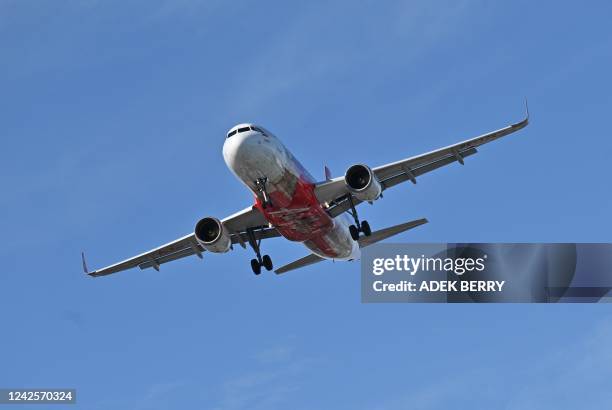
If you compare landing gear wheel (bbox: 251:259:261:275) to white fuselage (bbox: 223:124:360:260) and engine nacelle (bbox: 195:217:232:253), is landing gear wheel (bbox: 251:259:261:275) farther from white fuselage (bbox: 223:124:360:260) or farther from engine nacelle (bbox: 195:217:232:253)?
engine nacelle (bbox: 195:217:232:253)

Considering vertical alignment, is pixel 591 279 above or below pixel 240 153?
below

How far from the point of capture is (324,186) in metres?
48.8

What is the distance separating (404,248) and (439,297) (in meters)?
2.96

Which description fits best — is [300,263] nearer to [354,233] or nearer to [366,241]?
[366,241]

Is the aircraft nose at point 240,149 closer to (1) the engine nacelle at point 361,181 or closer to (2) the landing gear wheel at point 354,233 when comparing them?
(1) the engine nacelle at point 361,181

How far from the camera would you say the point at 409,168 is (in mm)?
50250

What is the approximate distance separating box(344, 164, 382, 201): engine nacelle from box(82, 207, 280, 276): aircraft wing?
16.9ft

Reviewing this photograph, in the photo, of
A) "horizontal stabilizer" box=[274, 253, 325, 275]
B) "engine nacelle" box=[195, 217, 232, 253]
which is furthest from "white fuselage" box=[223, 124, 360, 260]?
"horizontal stabilizer" box=[274, 253, 325, 275]

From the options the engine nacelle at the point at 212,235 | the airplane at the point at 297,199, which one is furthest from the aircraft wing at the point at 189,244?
the engine nacelle at the point at 212,235

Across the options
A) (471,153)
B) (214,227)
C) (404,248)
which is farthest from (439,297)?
(214,227)

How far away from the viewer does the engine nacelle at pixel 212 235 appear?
163 ft

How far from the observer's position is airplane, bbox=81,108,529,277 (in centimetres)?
4578

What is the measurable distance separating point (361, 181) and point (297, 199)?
8.96 feet

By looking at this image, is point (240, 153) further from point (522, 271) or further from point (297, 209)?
point (522, 271)
